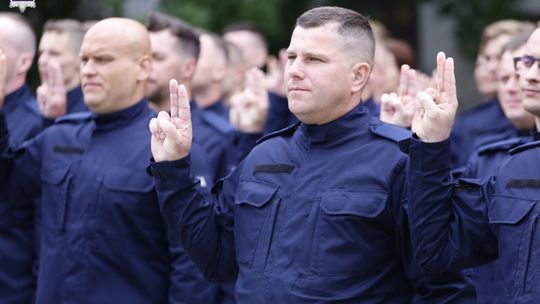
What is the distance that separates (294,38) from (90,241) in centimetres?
156

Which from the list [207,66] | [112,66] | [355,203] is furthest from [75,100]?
[355,203]

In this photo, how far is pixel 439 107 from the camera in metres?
4.01

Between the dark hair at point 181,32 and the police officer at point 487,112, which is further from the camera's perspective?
the police officer at point 487,112

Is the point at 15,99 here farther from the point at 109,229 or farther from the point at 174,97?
the point at 174,97

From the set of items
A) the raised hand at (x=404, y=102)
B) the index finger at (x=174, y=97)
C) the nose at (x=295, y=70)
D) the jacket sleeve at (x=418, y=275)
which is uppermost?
the nose at (x=295, y=70)

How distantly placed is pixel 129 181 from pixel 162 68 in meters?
1.60

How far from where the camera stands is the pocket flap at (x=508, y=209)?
400 centimetres

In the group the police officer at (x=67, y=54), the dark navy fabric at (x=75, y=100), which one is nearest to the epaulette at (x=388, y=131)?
the police officer at (x=67, y=54)

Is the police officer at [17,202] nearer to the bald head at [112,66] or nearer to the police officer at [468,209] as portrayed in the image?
the bald head at [112,66]

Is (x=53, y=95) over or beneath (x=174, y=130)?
beneath

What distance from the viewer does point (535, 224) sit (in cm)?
396

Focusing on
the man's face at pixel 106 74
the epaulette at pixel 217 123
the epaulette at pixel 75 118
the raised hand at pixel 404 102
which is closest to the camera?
the raised hand at pixel 404 102

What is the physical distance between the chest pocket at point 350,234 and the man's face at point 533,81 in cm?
71

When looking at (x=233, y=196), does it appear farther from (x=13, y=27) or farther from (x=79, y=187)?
(x=13, y=27)
